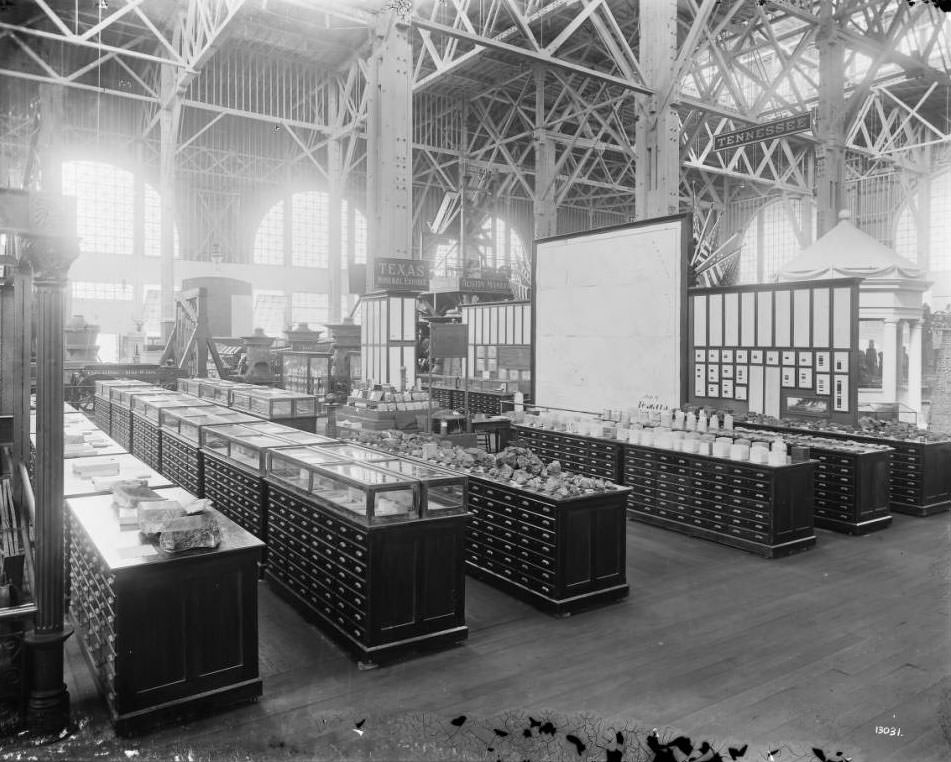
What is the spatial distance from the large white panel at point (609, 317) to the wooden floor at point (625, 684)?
534 centimetres

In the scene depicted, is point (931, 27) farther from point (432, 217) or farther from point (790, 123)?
point (432, 217)

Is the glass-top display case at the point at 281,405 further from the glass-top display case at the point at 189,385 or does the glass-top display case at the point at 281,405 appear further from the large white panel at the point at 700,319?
the large white panel at the point at 700,319

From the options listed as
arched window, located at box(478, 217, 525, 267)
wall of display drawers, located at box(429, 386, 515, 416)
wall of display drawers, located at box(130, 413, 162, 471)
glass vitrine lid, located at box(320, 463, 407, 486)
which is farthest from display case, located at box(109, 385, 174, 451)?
arched window, located at box(478, 217, 525, 267)

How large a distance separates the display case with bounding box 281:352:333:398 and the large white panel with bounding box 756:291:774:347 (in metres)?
9.45

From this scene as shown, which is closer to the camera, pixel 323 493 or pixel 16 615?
pixel 16 615

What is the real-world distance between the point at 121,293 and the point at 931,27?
23.9m

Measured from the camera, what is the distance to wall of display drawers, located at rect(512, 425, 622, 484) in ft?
29.6

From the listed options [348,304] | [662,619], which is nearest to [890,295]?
[662,619]

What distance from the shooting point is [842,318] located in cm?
932

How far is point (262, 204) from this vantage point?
27297mm

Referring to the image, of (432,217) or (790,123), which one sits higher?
(432,217)

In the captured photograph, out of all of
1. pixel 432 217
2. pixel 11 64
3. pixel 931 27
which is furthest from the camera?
pixel 432 217

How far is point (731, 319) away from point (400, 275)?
598 cm

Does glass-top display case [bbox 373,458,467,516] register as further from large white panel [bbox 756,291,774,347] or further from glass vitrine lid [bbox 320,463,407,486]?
large white panel [bbox 756,291,774,347]
